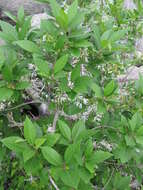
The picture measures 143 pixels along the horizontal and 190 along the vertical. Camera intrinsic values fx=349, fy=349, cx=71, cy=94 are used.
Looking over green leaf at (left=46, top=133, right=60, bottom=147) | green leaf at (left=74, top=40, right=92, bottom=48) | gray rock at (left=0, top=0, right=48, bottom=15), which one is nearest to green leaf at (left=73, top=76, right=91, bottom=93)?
green leaf at (left=74, top=40, right=92, bottom=48)

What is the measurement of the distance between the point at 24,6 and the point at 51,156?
4.78 meters

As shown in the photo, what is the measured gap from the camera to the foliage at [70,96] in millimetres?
1271

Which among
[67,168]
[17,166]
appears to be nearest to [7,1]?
[17,166]

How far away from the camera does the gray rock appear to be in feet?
18.6

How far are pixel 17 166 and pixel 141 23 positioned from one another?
1550 mm

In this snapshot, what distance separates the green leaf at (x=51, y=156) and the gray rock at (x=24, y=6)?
15.3 ft

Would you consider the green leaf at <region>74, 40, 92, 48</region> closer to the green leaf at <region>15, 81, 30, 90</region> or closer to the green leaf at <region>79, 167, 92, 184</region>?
the green leaf at <region>15, 81, 30, 90</region>

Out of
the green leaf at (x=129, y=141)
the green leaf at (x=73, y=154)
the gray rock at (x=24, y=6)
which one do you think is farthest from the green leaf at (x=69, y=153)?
the gray rock at (x=24, y=6)

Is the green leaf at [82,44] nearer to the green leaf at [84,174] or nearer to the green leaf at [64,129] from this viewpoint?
the green leaf at [64,129]

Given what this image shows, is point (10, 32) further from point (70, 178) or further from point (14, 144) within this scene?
point (70, 178)

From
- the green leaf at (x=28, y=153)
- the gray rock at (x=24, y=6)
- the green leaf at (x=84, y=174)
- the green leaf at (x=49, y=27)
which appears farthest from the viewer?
the gray rock at (x=24, y=6)

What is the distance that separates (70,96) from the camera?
1419mm

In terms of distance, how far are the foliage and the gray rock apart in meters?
3.97

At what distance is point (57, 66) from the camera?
1313 mm
